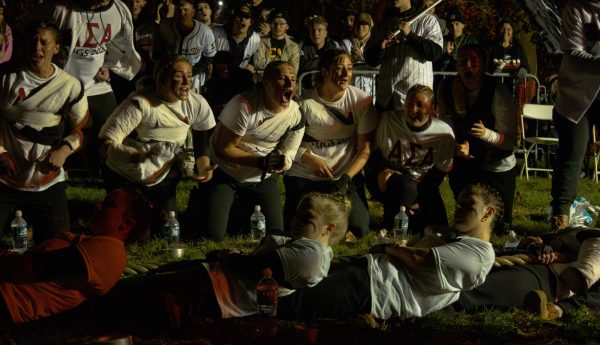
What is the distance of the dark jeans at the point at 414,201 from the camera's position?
9062mm

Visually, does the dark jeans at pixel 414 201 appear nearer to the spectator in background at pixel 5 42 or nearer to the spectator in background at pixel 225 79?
the spectator in background at pixel 225 79

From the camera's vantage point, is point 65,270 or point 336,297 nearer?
point 65,270

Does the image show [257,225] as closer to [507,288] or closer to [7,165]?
[7,165]

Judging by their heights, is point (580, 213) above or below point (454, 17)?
below

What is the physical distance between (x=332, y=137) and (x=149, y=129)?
160 centimetres

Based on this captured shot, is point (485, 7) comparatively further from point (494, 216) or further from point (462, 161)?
point (494, 216)

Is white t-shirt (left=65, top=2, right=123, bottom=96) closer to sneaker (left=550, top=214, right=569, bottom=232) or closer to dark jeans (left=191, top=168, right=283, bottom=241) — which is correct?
dark jeans (left=191, top=168, right=283, bottom=241)

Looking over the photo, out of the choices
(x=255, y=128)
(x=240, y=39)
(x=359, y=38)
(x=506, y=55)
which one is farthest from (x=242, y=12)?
(x=255, y=128)

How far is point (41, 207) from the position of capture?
26.8 ft

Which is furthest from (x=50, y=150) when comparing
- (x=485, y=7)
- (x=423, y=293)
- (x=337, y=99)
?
(x=485, y=7)

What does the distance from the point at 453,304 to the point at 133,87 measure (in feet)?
20.2

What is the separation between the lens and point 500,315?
6.43 metres

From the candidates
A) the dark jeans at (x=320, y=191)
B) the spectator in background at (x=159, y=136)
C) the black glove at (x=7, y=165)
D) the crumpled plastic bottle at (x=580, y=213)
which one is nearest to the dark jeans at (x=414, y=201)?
the dark jeans at (x=320, y=191)

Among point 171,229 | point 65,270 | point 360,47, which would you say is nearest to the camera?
point 65,270
